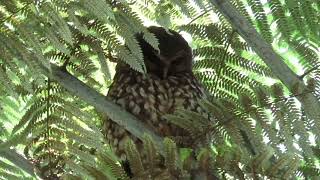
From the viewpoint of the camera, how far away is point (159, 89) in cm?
287

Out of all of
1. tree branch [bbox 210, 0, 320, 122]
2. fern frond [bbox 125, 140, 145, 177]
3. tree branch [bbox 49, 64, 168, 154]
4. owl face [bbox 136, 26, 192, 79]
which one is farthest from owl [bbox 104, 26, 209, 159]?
fern frond [bbox 125, 140, 145, 177]

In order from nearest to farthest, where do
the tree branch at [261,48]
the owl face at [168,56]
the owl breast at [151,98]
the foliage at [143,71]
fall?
the foliage at [143,71] < the tree branch at [261,48] < the owl breast at [151,98] < the owl face at [168,56]

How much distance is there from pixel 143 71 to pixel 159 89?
16.7 inches

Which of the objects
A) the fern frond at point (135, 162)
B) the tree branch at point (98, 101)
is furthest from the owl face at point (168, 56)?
the fern frond at point (135, 162)

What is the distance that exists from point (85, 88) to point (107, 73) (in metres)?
0.20

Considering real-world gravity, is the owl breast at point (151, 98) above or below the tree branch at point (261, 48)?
below

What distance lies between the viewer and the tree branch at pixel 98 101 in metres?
2.16

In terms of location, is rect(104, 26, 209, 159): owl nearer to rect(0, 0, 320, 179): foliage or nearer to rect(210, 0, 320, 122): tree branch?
rect(0, 0, 320, 179): foliage

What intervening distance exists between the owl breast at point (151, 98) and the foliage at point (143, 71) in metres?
0.09

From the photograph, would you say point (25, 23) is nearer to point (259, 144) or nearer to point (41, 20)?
point (41, 20)

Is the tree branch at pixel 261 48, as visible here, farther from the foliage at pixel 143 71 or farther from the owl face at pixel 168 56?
the owl face at pixel 168 56

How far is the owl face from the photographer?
3.01m

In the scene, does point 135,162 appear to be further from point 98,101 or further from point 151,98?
point 151,98

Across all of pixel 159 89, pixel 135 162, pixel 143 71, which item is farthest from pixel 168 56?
pixel 135 162
